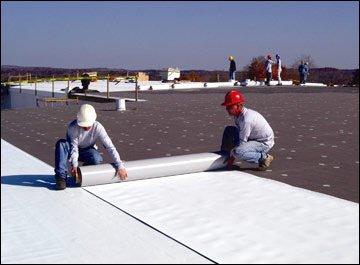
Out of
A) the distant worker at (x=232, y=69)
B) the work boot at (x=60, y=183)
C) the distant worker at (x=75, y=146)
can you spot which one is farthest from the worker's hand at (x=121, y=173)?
the distant worker at (x=232, y=69)

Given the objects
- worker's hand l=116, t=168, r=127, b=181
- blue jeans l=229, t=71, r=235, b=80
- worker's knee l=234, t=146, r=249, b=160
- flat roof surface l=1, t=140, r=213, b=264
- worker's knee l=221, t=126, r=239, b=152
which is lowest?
flat roof surface l=1, t=140, r=213, b=264

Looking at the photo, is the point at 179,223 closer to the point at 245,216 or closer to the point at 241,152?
the point at 245,216

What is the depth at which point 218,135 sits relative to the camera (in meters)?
11.4

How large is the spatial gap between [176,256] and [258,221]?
1244 millimetres

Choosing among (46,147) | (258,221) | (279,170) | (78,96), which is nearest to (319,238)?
(258,221)

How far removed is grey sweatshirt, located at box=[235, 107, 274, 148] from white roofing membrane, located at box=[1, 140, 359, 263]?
2.08 ft

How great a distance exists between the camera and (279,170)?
7.49 m

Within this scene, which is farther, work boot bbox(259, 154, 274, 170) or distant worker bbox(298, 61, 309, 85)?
distant worker bbox(298, 61, 309, 85)

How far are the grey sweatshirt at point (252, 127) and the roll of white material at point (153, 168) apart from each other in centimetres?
53

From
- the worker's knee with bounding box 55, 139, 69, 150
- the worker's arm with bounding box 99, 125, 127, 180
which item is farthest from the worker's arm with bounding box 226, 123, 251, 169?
the worker's knee with bounding box 55, 139, 69, 150

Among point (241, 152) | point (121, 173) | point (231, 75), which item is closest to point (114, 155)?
point (121, 173)

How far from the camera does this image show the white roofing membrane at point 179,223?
4.19 metres

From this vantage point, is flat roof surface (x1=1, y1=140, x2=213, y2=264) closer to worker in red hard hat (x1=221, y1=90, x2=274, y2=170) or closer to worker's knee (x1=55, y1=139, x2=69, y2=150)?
worker's knee (x1=55, y1=139, x2=69, y2=150)

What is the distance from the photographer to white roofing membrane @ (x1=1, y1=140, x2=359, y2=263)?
4188mm
